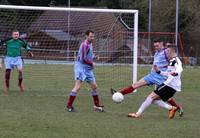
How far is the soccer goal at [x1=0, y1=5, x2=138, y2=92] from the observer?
69.4 feet

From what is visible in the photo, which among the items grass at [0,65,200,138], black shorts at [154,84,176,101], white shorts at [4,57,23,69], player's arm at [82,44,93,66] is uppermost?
player's arm at [82,44,93,66]

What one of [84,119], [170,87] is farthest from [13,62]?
[170,87]

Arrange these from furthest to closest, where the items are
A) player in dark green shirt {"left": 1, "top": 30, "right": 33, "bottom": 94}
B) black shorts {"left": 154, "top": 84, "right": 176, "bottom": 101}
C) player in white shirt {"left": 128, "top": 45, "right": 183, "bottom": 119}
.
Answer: player in dark green shirt {"left": 1, "top": 30, "right": 33, "bottom": 94} → black shorts {"left": 154, "top": 84, "right": 176, "bottom": 101} → player in white shirt {"left": 128, "top": 45, "right": 183, "bottom": 119}

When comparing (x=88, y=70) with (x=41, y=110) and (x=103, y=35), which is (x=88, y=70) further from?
(x=103, y=35)

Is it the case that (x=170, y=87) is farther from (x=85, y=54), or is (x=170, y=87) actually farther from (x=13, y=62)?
(x=13, y=62)

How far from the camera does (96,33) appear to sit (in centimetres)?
2220

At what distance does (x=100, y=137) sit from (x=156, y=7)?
51.9m

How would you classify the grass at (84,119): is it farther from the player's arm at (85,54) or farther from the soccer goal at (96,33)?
the soccer goal at (96,33)

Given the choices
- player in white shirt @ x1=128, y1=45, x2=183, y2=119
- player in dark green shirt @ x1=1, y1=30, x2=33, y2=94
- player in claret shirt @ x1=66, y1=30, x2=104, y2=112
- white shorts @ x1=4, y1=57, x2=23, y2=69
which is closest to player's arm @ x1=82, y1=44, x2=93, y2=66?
player in claret shirt @ x1=66, y1=30, x2=104, y2=112

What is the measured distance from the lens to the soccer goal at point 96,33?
2114 centimetres

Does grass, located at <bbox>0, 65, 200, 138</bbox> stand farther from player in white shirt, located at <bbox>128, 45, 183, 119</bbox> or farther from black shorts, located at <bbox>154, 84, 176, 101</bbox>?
black shorts, located at <bbox>154, 84, 176, 101</bbox>

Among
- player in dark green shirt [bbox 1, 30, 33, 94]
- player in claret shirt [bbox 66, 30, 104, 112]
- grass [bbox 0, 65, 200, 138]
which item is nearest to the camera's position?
grass [bbox 0, 65, 200, 138]

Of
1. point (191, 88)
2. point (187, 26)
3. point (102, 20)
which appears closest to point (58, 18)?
point (102, 20)

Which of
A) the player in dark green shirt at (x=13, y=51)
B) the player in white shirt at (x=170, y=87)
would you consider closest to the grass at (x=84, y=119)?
the player in white shirt at (x=170, y=87)
